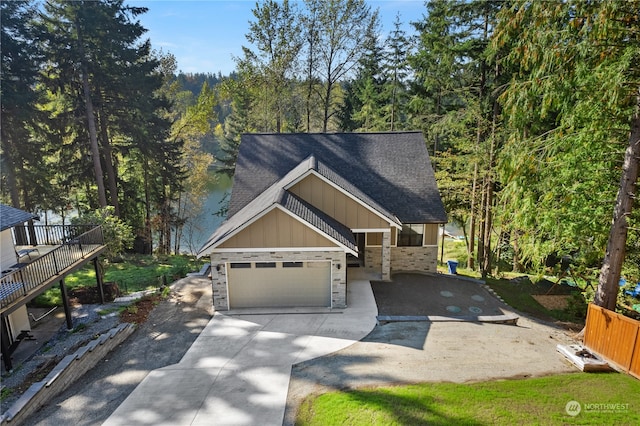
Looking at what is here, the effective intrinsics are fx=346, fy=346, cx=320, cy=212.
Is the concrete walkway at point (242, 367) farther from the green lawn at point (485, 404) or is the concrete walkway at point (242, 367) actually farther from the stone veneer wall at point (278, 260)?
the green lawn at point (485, 404)

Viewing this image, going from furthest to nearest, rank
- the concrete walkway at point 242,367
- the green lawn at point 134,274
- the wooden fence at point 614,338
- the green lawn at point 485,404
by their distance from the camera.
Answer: the green lawn at point 134,274 → the wooden fence at point 614,338 → the concrete walkway at point 242,367 → the green lawn at point 485,404

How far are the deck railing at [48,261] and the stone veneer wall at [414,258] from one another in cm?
1254

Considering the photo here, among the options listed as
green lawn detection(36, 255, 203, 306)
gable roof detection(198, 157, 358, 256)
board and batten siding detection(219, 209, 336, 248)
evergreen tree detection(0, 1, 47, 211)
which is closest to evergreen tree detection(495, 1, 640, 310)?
Answer: gable roof detection(198, 157, 358, 256)

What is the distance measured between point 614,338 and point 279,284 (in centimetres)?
974

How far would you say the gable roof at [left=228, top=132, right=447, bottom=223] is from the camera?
16.1 m

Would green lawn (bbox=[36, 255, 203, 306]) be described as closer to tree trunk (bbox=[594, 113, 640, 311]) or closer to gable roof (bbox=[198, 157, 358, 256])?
gable roof (bbox=[198, 157, 358, 256])

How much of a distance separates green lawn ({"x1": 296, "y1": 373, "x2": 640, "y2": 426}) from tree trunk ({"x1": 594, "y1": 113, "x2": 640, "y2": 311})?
238cm

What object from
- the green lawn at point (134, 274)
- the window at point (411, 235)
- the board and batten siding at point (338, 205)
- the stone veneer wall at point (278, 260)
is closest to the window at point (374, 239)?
the window at point (411, 235)

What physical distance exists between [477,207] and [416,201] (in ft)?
17.2

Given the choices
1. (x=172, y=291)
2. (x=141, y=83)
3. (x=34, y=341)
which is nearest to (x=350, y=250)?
(x=172, y=291)

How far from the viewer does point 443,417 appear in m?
6.71

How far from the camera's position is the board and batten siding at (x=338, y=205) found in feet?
46.9

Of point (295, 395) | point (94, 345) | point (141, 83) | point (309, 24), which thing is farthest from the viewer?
point (309, 24)

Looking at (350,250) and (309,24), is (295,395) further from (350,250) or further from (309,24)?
(309,24)
